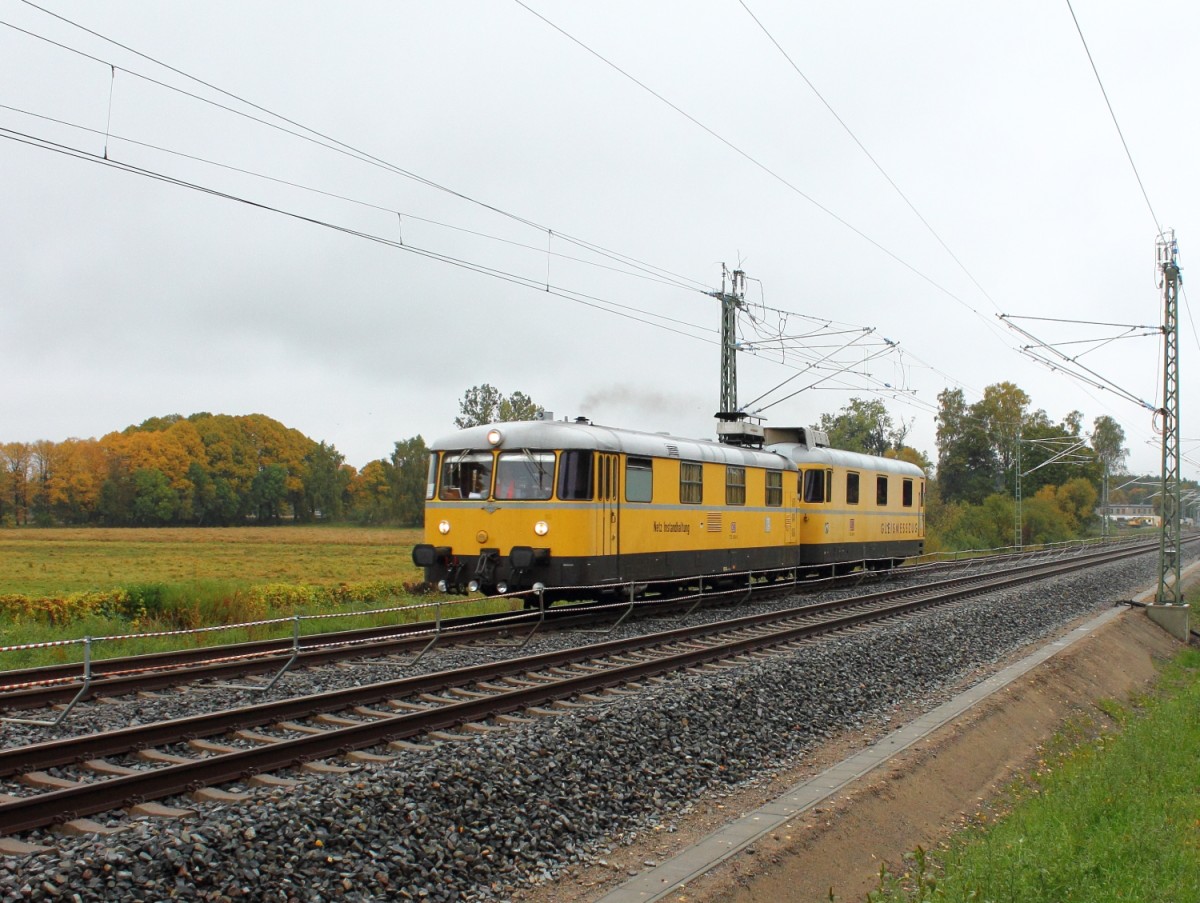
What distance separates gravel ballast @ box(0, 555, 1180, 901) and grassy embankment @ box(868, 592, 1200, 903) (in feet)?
5.95

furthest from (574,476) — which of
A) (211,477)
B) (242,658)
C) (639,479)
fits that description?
(211,477)

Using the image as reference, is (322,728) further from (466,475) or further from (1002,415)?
(1002,415)

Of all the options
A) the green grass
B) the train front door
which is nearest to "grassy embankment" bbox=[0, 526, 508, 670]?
the train front door

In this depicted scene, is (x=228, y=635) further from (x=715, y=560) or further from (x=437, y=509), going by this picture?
(x=715, y=560)

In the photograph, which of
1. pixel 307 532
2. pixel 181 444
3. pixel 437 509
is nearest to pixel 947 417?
pixel 307 532

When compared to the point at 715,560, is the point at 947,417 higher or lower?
higher

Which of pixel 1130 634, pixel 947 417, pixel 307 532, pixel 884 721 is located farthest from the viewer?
pixel 947 417

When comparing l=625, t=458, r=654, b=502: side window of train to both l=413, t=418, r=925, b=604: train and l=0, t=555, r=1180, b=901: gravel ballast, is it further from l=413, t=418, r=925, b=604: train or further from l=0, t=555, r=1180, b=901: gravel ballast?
l=0, t=555, r=1180, b=901: gravel ballast

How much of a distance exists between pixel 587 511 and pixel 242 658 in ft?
19.3

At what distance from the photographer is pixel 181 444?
6844 cm

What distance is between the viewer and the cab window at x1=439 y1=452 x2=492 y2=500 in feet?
56.0

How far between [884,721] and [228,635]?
9788 mm

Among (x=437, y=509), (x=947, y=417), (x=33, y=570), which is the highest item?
(x=947, y=417)

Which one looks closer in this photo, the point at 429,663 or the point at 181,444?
the point at 429,663
